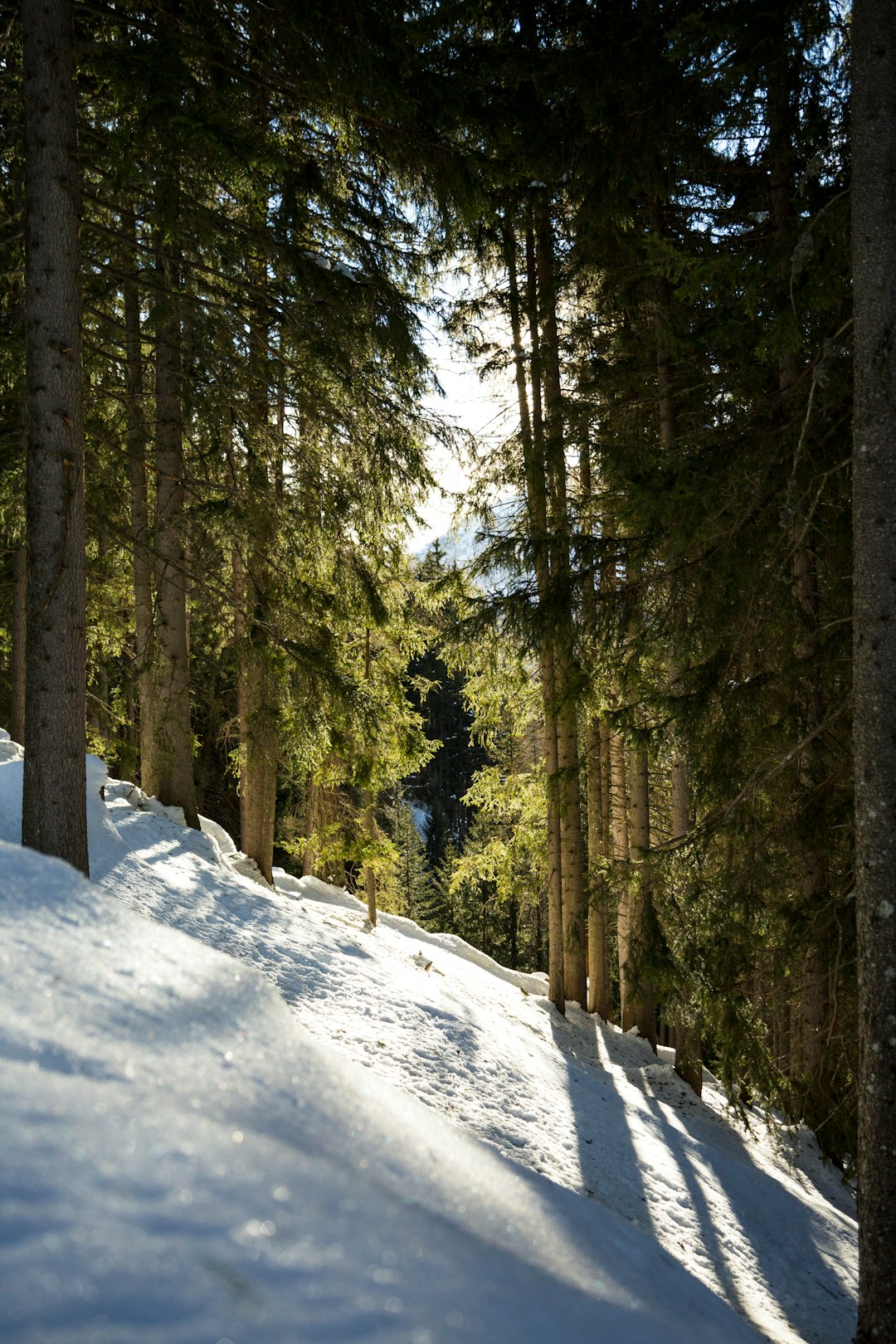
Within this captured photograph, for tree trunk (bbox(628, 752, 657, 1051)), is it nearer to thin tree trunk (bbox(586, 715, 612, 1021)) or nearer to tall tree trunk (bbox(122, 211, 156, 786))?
thin tree trunk (bbox(586, 715, 612, 1021))

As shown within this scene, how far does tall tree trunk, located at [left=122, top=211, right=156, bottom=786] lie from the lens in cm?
927

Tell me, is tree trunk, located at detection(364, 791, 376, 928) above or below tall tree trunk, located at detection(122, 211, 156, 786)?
below

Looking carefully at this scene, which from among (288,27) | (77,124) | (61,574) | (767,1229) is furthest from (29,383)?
(767,1229)

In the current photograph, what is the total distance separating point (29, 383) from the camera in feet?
17.1

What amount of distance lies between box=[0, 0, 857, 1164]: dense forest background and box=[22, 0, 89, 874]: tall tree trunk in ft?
1.28

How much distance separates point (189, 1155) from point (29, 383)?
508cm

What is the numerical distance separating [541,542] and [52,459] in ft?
15.8

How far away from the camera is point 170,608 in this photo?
9375mm

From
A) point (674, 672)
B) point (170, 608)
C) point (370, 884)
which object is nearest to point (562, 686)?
point (674, 672)

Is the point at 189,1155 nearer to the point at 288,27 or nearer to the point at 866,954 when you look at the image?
the point at 866,954

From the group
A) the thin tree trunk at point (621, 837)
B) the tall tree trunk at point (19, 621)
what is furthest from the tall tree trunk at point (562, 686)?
the tall tree trunk at point (19, 621)

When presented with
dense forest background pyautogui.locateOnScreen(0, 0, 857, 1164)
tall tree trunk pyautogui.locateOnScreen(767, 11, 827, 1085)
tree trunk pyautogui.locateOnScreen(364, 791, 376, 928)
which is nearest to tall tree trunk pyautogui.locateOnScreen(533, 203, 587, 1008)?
dense forest background pyautogui.locateOnScreen(0, 0, 857, 1164)

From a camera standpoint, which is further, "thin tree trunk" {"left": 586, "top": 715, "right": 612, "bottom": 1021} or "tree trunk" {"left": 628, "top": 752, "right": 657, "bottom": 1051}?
"thin tree trunk" {"left": 586, "top": 715, "right": 612, "bottom": 1021}

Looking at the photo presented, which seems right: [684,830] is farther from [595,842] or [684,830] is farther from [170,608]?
[170,608]
